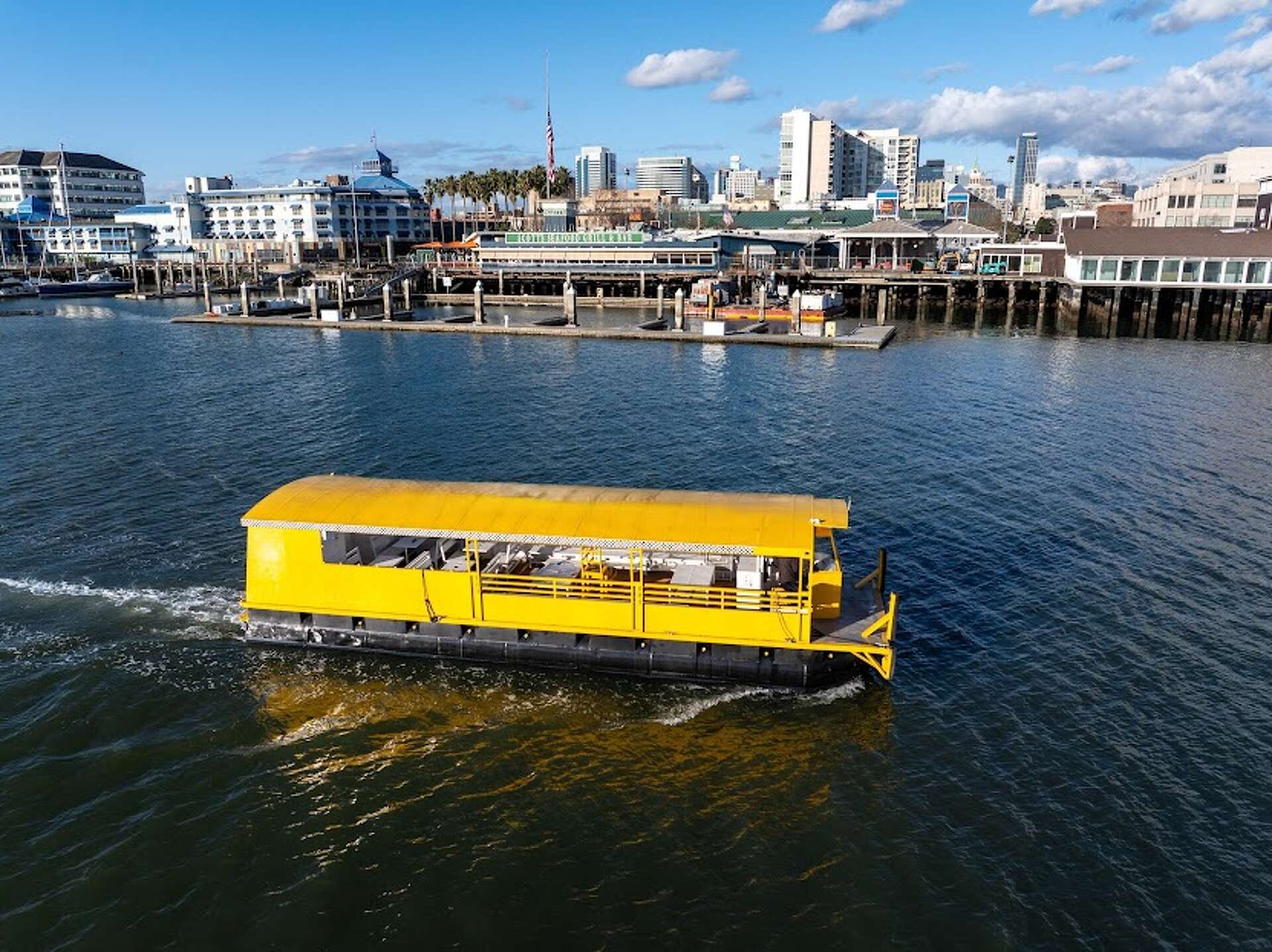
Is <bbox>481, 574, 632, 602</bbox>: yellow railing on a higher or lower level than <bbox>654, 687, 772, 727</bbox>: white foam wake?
higher

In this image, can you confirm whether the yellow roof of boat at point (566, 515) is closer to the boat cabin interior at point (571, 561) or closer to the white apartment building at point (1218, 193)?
the boat cabin interior at point (571, 561)

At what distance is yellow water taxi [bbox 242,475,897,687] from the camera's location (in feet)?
72.5

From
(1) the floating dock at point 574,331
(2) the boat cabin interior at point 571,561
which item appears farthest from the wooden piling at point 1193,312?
(2) the boat cabin interior at point 571,561

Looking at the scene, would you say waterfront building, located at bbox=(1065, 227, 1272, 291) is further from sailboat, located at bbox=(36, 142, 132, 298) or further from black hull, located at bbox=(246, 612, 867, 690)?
sailboat, located at bbox=(36, 142, 132, 298)

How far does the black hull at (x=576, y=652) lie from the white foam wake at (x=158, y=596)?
282 centimetres

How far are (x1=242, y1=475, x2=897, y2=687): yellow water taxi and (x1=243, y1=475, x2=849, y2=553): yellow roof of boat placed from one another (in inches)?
2.0

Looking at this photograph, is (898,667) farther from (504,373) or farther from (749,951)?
(504,373)

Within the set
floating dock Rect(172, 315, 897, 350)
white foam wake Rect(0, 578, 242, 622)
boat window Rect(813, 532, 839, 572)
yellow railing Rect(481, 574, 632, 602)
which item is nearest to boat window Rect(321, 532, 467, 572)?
yellow railing Rect(481, 574, 632, 602)

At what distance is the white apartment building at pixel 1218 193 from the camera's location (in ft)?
460

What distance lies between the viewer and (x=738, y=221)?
182 m

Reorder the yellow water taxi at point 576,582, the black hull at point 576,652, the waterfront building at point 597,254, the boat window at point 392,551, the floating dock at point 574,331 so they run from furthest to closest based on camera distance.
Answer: the waterfront building at point 597,254 → the floating dock at point 574,331 → the boat window at point 392,551 → the black hull at point 576,652 → the yellow water taxi at point 576,582

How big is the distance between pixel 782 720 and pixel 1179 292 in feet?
336

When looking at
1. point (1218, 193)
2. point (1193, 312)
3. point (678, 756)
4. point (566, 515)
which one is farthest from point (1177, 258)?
point (678, 756)

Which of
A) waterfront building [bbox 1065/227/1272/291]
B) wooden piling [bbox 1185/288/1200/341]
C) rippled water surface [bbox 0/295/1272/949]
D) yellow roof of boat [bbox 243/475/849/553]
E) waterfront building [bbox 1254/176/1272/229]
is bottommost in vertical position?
rippled water surface [bbox 0/295/1272/949]
